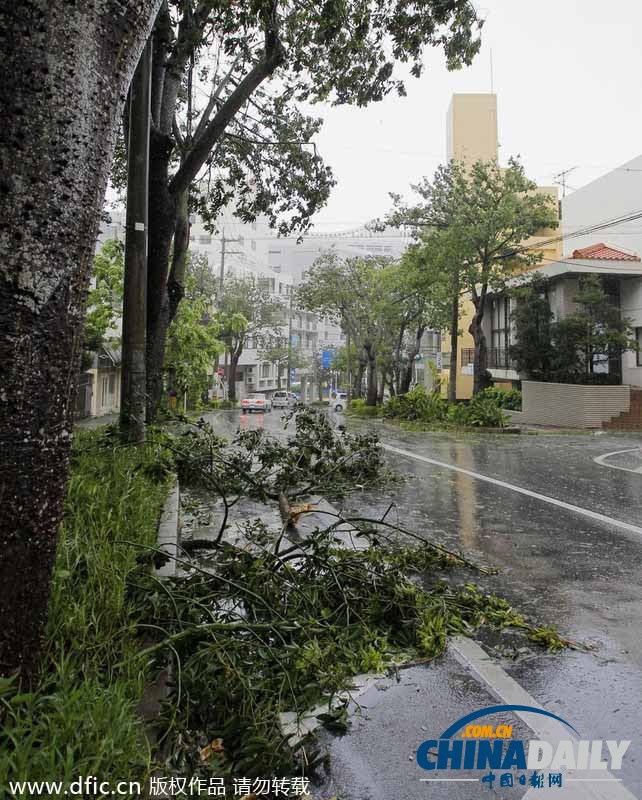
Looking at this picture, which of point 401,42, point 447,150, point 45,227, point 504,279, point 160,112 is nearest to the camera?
point 45,227

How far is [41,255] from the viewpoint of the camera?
2275 mm

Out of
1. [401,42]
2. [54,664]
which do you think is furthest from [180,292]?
[54,664]

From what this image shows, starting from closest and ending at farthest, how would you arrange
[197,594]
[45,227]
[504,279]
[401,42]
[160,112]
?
[45,227], [197,594], [401,42], [160,112], [504,279]

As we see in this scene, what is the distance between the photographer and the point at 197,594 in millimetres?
3938

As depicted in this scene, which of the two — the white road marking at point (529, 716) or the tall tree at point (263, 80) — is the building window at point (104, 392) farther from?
the white road marking at point (529, 716)

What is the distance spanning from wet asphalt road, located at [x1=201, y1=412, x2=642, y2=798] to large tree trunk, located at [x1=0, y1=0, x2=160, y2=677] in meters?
1.57

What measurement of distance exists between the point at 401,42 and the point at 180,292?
5975mm

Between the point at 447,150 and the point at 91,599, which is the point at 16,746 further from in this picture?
the point at 447,150

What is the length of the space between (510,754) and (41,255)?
8.99 ft

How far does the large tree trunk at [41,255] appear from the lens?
224 cm

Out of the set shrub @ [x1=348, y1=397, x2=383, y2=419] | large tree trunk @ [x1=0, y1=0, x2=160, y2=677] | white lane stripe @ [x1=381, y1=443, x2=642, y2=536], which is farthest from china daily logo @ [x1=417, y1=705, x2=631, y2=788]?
shrub @ [x1=348, y1=397, x2=383, y2=419]

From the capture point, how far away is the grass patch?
82.0 inches

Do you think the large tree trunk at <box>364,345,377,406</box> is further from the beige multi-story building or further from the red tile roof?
the red tile roof

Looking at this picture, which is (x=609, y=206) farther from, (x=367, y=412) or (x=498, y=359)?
(x=367, y=412)
